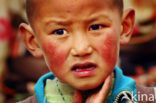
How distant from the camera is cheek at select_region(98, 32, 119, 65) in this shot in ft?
3.79

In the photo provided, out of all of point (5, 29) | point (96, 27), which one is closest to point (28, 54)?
point (5, 29)

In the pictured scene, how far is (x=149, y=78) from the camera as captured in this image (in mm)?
3086

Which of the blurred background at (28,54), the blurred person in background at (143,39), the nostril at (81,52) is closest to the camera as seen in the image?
the nostril at (81,52)

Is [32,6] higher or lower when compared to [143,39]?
higher

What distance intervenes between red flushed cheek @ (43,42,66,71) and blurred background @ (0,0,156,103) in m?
1.77

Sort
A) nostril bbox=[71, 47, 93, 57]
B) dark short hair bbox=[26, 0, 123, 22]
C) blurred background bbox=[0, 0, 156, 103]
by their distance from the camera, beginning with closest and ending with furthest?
1. nostril bbox=[71, 47, 93, 57]
2. dark short hair bbox=[26, 0, 123, 22]
3. blurred background bbox=[0, 0, 156, 103]

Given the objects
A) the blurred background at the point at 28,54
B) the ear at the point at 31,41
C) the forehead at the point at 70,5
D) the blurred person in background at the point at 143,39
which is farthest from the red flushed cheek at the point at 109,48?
the blurred person in background at the point at 143,39

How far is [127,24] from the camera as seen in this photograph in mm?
1337

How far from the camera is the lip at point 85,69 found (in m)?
1.13

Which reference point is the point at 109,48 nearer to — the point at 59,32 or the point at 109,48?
the point at 109,48

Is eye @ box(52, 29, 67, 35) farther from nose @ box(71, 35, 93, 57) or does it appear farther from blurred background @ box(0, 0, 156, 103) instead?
blurred background @ box(0, 0, 156, 103)

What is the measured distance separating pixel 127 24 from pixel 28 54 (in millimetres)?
1986

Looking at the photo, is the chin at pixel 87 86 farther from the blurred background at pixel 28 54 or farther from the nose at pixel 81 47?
the blurred background at pixel 28 54

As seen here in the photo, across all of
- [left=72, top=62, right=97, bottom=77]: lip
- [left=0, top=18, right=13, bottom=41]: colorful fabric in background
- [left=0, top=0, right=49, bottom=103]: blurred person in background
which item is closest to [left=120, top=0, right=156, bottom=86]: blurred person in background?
[left=0, top=0, right=49, bottom=103]: blurred person in background
